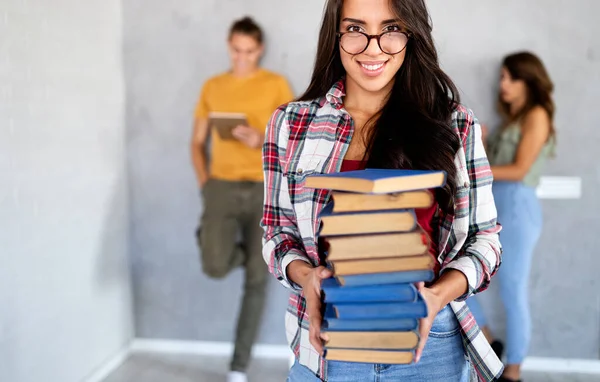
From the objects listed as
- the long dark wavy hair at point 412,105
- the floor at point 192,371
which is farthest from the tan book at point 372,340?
the floor at point 192,371

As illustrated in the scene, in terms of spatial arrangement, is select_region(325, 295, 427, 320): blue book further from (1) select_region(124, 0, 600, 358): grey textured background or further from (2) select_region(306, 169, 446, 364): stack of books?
(1) select_region(124, 0, 600, 358): grey textured background

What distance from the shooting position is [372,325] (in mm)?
1040

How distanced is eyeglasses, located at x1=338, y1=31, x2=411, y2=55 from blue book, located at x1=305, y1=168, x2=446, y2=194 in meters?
0.31

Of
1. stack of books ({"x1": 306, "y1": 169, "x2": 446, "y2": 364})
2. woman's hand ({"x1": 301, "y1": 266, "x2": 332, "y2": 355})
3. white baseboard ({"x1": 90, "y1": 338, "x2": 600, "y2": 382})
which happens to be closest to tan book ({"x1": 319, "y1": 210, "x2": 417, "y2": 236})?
stack of books ({"x1": 306, "y1": 169, "x2": 446, "y2": 364})

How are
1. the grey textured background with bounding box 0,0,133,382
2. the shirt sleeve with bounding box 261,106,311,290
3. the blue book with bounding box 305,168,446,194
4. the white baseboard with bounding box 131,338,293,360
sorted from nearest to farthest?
the blue book with bounding box 305,168,446,194 → the shirt sleeve with bounding box 261,106,311,290 → the grey textured background with bounding box 0,0,133,382 → the white baseboard with bounding box 131,338,293,360

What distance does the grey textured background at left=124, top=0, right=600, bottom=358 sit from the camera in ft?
10.4

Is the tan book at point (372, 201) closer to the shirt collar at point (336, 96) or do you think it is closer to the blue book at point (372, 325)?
the blue book at point (372, 325)

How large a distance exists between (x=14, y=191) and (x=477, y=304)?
223 cm

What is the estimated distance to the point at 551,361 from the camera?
337 centimetres

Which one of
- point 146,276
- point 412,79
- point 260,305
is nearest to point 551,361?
point 260,305

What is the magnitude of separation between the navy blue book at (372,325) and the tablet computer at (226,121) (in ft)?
6.81

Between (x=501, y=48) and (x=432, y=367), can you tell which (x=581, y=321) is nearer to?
(x=501, y=48)

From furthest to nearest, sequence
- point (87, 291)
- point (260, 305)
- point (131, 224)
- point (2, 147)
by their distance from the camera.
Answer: point (131, 224) < point (260, 305) < point (87, 291) < point (2, 147)

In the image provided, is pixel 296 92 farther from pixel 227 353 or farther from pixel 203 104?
pixel 227 353
